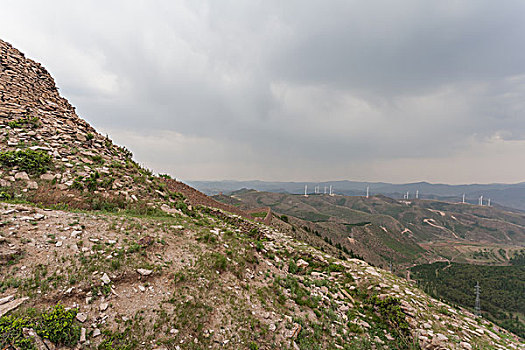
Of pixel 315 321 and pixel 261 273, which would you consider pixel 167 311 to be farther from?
pixel 315 321

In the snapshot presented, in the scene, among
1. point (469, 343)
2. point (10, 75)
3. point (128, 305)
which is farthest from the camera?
point (10, 75)

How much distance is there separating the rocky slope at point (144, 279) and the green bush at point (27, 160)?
0.22 feet

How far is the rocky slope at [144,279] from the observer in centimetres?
670

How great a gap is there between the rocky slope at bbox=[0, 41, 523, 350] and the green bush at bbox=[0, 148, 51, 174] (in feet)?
0.22

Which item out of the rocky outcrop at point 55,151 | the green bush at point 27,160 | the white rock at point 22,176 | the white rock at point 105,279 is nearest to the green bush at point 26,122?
the rocky outcrop at point 55,151

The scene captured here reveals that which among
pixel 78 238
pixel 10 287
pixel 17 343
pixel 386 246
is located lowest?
pixel 386 246

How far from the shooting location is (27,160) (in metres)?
13.1

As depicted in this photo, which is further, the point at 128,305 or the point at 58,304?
the point at 128,305

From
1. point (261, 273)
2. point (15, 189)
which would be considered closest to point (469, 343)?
point (261, 273)

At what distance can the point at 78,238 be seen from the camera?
9070 mm

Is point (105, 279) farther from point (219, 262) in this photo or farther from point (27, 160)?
point (27, 160)

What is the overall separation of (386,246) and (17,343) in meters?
182

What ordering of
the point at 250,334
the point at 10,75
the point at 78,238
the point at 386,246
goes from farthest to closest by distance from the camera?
the point at 386,246, the point at 10,75, the point at 78,238, the point at 250,334

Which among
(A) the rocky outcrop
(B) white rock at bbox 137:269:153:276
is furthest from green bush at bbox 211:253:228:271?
(A) the rocky outcrop
